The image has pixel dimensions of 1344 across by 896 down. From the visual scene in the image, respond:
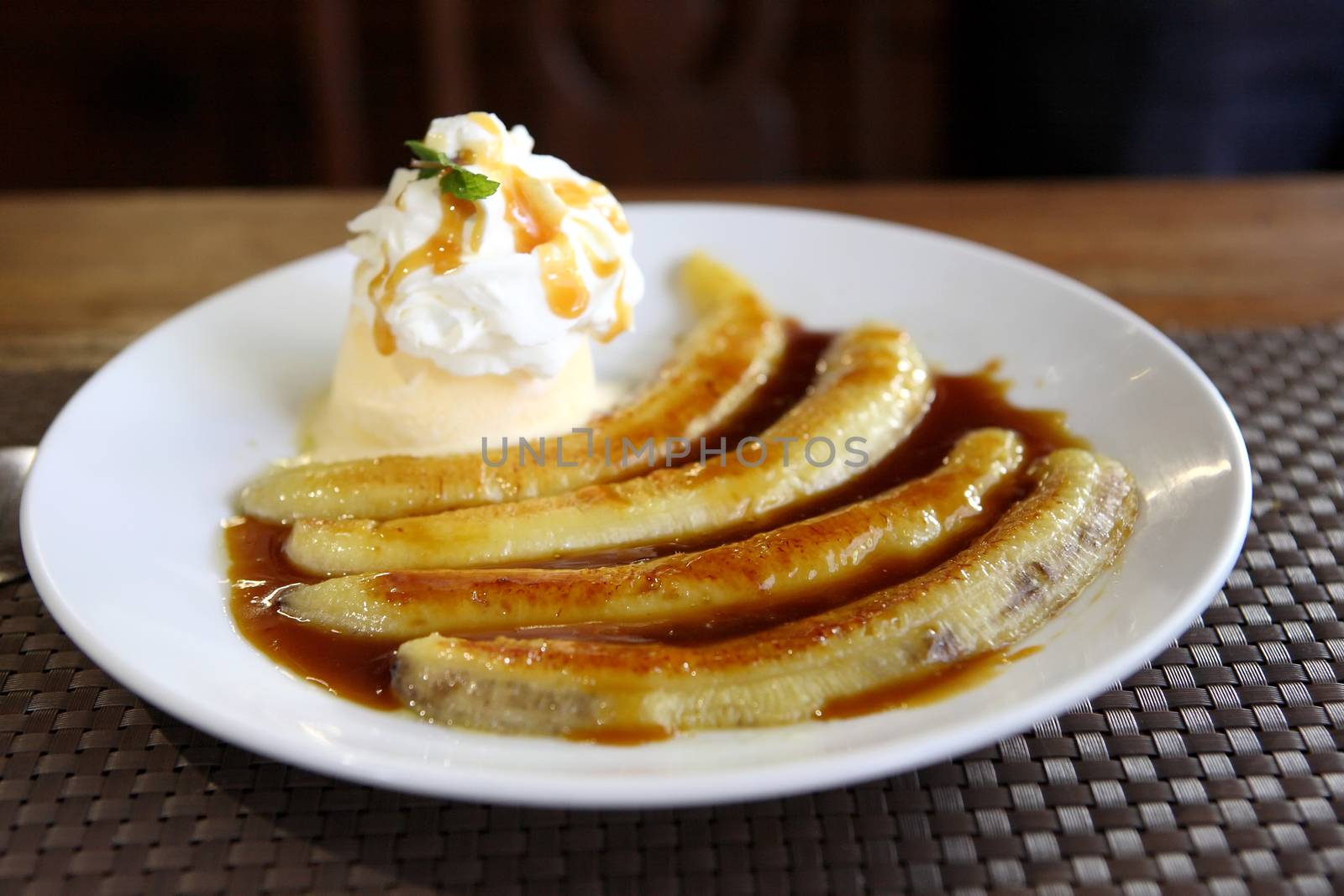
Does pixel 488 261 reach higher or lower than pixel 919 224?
higher

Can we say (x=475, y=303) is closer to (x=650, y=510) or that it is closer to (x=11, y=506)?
→ (x=650, y=510)

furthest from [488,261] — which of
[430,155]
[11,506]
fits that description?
[11,506]

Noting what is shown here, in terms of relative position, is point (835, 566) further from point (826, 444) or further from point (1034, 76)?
point (1034, 76)

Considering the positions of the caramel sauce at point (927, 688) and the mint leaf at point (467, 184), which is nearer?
the caramel sauce at point (927, 688)

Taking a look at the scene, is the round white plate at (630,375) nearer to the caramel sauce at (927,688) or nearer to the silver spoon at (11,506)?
A: the caramel sauce at (927,688)

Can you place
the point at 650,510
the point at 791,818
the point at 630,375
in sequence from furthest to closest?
the point at 630,375 → the point at 650,510 → the point at 791,818

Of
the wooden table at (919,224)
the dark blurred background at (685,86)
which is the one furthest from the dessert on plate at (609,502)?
the dark blurred background at (685,86)

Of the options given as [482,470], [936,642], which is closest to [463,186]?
[482,470]

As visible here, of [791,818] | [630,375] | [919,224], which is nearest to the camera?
[791,818]
